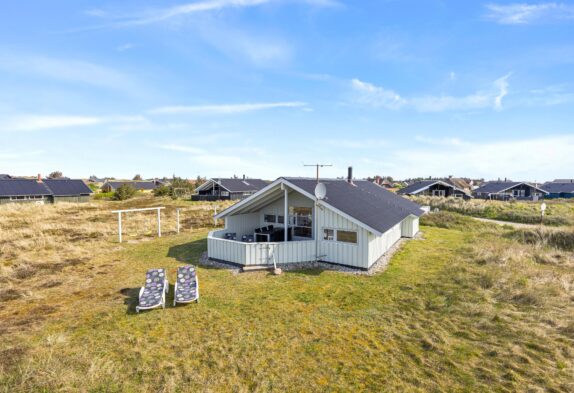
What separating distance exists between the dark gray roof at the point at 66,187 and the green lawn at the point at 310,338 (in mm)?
53260

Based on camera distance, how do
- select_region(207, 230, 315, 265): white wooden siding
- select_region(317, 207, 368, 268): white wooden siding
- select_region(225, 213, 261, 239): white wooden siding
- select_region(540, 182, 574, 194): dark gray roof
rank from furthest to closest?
select_region(540, 182, 574, 194): dark gray roof < select_region(225, 213, 261, 239): white wooden siding < select_region(207, 230, 315, 265): white wooden siding < select_region(317, 207, 368, 268): white wooden siding

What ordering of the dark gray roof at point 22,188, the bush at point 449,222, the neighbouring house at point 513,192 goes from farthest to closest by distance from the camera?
1. the neighbouring house at point 513,192
2. the dark gray roof at point 22,188
3. the bush at point 449,222

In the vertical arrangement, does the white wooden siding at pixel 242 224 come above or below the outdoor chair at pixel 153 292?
above

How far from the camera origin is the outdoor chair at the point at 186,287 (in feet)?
34.5

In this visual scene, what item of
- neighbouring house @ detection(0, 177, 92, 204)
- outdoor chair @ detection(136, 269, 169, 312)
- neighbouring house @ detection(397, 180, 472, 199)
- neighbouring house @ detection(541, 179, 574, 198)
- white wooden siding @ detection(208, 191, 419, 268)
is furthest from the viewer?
neighbouring house @ detection(541, 179, 574, 198)

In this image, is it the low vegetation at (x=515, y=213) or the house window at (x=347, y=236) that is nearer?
the house window at (x=347, y=236)

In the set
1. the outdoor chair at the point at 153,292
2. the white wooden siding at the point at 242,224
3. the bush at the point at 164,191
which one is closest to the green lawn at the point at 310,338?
the outdoor chair at the point at 153,292

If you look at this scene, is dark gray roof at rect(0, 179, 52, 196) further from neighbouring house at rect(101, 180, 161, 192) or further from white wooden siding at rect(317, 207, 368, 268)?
white wooden siding at rect(317, 207, 368, 268)

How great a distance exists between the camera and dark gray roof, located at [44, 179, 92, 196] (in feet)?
177

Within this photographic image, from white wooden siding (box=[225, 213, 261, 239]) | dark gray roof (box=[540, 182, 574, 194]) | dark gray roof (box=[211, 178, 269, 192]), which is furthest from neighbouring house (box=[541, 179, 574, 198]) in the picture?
white wooden siding (box=[225, 213, 261, 239])

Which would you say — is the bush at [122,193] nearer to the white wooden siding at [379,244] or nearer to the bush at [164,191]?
the bush at [164,191]

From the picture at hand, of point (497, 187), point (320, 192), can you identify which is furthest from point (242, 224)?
point (497, 187)

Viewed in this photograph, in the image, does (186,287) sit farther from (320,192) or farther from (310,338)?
(320,192)

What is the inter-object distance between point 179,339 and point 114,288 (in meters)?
5.86
